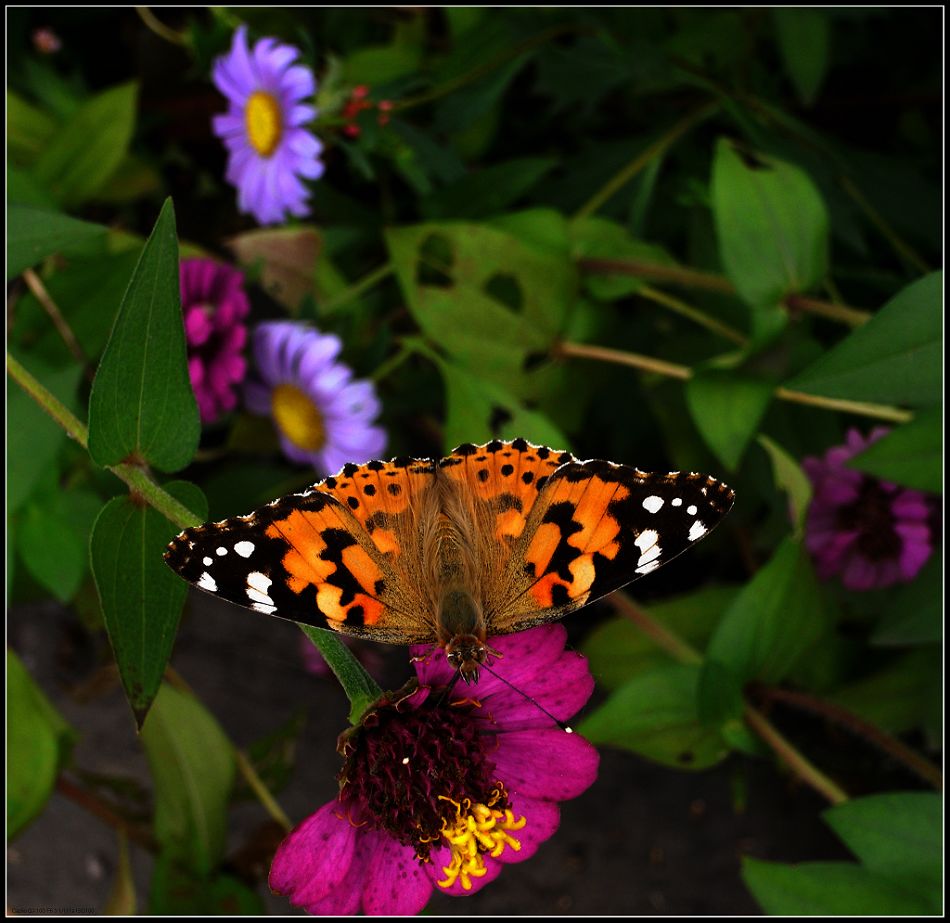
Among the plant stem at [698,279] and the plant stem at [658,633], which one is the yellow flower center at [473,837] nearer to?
the plant stem at [658,633]

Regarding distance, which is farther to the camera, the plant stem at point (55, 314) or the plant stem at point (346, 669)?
the plant stem at point (55, 314)

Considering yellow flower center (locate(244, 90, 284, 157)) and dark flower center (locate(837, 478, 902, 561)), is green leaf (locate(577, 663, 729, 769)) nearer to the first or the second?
dark flower center (locate(837, 478, 902, 561))

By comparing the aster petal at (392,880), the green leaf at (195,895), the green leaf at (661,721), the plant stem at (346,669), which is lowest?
the green leaf at (195,895)

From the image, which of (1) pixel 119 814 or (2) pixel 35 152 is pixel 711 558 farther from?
(2) pixel 35 152

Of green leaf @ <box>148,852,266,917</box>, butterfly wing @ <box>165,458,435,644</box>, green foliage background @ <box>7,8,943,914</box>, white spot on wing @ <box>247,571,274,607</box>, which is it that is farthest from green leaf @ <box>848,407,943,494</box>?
green leaf @ <box>148,852,266,917</box>

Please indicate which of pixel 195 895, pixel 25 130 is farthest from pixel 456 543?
pixel 25 130

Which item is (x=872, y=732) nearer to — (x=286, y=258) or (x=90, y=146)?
(x=286, y=258)

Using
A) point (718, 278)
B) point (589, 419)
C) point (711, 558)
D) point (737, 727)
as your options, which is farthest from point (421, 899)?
point (711, 558)

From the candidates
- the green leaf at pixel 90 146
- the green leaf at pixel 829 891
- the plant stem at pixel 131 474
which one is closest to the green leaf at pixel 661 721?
the green leaf at pixel 829 891
